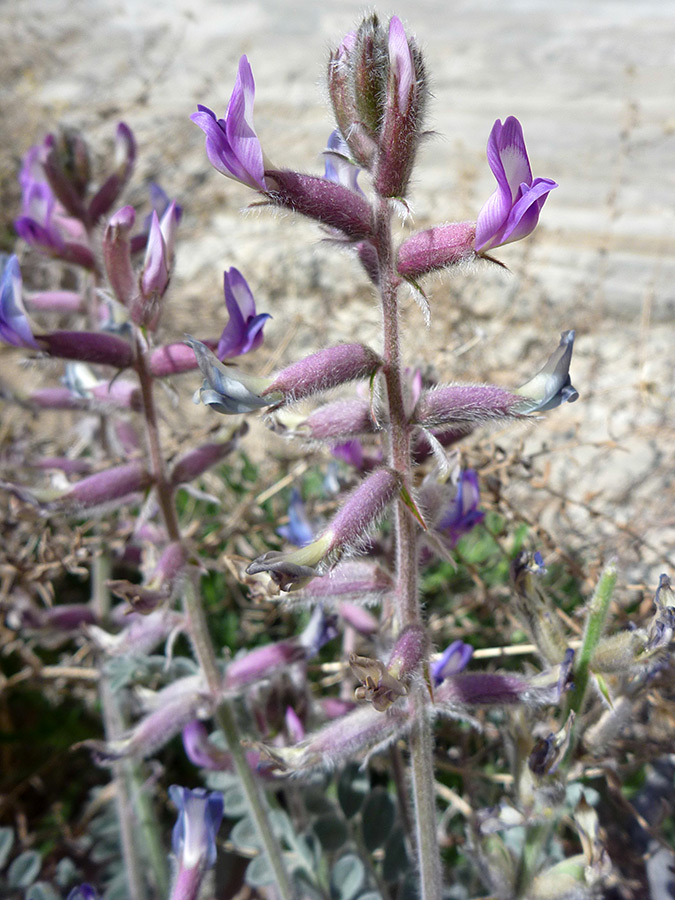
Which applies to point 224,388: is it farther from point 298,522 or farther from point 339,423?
point 298,522

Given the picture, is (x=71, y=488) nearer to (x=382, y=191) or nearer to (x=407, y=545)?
(x=407, y=545)

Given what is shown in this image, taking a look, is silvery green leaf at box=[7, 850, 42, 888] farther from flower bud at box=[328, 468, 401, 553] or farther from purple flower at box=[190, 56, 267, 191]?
purple flower at box=[190, 56, 267, 191]

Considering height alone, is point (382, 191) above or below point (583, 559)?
above

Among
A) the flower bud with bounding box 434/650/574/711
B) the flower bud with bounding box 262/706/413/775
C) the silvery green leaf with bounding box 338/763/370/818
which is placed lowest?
the silvery green leaf with bounding box 338/763/370/818

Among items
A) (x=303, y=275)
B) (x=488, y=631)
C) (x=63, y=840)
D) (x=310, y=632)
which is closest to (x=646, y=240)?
(x=303, y=275)

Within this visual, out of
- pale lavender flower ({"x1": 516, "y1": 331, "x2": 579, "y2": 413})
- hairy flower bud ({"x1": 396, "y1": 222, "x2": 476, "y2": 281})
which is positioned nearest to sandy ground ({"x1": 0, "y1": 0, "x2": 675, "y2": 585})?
hairy flower bud ({"x1": 396, "y1": 222, "x2": 476, "y2": 281})

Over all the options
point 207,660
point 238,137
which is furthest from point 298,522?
point 238,137

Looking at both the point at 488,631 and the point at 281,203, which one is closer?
the point at 281,203
